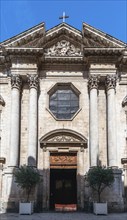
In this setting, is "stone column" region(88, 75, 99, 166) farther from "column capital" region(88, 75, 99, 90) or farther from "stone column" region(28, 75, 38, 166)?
"stone column" region(28, 75, 38, 166)

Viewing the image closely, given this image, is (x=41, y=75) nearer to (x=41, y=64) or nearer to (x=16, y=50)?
(x=41, y=64)

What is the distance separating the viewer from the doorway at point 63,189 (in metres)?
21.8

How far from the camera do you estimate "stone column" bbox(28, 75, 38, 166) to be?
68.8 feet

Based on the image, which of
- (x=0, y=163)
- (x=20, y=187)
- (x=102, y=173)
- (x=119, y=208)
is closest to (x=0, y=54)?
Answer: (x=0, y=163)

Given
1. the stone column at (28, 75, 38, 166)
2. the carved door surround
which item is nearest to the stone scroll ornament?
the stone column at (28, 75, 38, 166)

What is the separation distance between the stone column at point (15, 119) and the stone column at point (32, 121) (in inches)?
28.7

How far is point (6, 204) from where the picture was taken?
66.0 feet

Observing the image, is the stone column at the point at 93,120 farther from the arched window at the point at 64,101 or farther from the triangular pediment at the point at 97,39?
the triangular pediment at the point at 97,39

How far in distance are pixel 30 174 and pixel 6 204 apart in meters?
2.47

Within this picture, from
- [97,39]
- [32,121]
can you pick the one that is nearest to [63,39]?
[97,39]

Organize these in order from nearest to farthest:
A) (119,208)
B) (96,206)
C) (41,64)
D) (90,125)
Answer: (96,206) < (119,208) < (90,125) < (41,64)

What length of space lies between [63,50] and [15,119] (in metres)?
5.69

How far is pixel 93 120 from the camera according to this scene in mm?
21609

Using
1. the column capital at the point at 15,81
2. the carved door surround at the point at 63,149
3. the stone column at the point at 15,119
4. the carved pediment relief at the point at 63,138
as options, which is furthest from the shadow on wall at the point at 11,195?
the column capital at the point at 15,81
